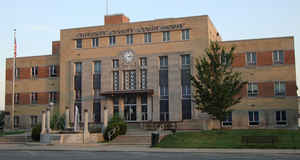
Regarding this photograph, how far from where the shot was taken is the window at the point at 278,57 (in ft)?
152

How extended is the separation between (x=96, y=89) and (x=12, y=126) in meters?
13.2

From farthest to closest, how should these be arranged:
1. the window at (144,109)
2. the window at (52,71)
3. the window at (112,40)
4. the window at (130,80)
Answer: the window at (52,71) < the window at (112,40) < the window at (130,80) < the window at (144,109)

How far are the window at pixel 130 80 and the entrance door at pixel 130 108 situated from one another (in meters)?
1.25

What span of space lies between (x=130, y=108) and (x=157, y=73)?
5858mm

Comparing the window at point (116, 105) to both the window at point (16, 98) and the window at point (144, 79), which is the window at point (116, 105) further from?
the window at point (16, 98)

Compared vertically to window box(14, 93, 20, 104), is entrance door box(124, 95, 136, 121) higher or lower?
lower

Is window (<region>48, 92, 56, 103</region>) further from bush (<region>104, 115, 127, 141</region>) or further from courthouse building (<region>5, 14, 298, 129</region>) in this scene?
bush (<region>104, 115, 127, 141</region>)

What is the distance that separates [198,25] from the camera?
4809 centimetres

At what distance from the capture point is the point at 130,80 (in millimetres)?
49906

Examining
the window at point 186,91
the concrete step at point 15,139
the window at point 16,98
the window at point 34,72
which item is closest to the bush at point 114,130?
the concrete step at point 15,139

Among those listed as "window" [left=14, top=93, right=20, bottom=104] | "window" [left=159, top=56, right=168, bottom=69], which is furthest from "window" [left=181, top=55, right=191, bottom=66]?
"window" [left=14, top=93, right=20, bottom=104]

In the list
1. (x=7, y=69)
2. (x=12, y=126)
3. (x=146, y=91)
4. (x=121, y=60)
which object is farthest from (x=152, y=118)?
(x=7, y=69)

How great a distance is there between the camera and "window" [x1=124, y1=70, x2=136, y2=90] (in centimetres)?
4969

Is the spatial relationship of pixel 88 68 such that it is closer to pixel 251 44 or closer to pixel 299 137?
pixel 251 44
